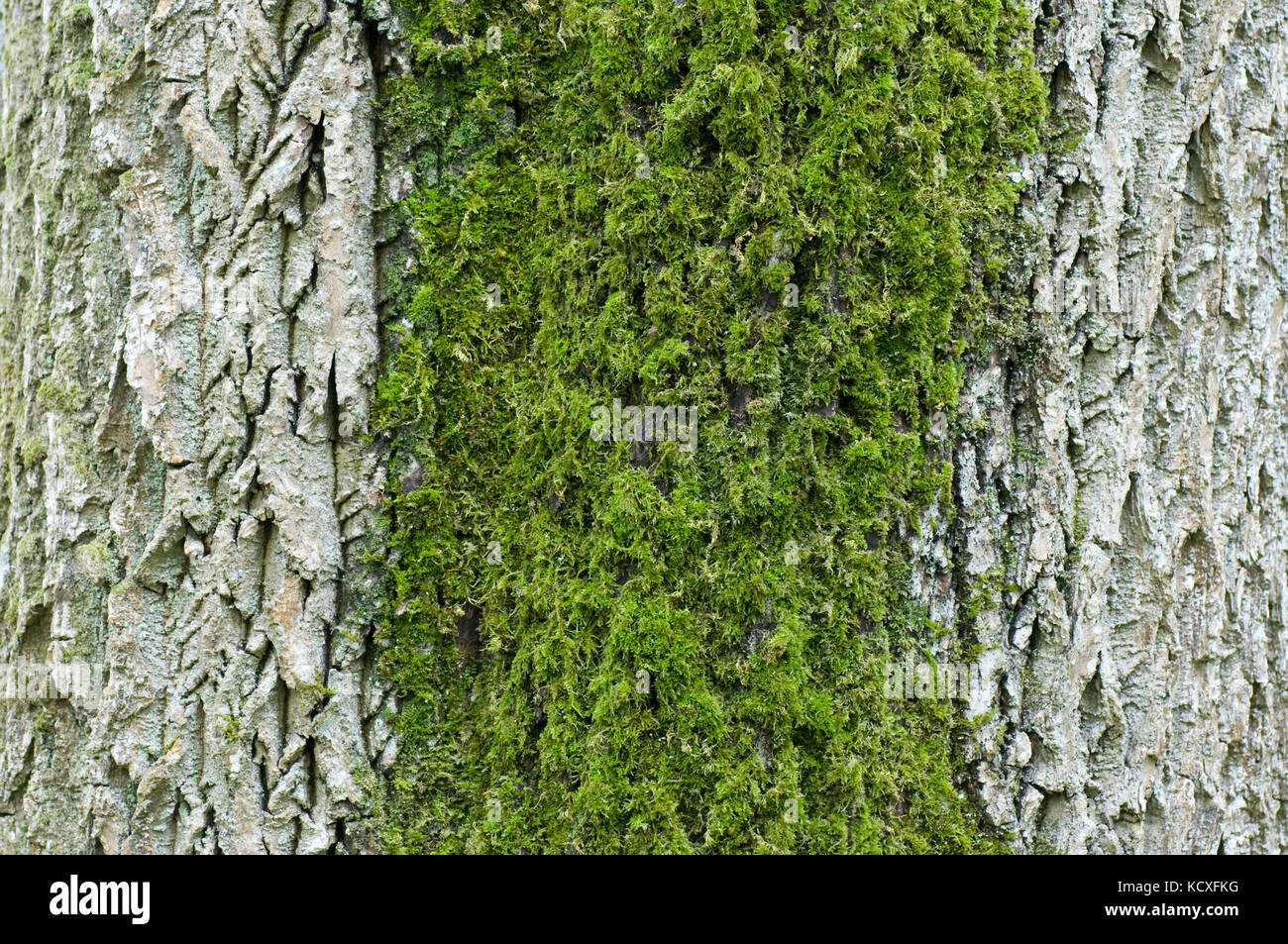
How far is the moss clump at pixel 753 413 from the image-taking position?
175cm

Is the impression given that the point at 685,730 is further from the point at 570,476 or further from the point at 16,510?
the point at 16,510

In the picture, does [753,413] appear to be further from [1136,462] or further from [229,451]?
→ [229,451]

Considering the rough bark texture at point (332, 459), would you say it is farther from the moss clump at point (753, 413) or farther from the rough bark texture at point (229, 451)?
the moss clump at point (753, 413)

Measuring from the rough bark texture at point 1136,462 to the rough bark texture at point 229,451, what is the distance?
1.39 meters

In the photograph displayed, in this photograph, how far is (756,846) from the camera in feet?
5.60

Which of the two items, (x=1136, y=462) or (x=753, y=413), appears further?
(x=1136, y=462)

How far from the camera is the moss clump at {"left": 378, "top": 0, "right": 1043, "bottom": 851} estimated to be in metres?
1.75

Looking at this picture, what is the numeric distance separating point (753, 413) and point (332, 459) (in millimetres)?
978

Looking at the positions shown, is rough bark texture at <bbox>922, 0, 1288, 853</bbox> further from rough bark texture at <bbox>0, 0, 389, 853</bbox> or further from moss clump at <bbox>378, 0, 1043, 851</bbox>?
rough bark texture at <bbox>0, 0, 389, 853</bbox>

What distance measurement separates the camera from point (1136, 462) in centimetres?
196

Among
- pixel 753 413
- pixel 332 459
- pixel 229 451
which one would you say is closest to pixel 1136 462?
pixel 753 413

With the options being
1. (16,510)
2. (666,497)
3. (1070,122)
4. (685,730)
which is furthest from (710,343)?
(16,510)

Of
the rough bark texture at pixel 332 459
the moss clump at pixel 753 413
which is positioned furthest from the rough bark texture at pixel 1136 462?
the moss clump at pixel 753 413
